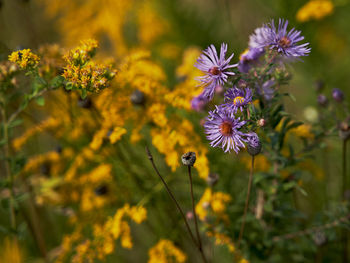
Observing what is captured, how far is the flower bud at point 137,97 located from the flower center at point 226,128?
450mm

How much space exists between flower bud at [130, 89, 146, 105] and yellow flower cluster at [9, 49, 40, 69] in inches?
14.4

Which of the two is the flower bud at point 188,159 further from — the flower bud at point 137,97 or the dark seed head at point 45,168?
the dark seed head at point 45,168

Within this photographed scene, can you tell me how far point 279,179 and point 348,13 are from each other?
64.4 inches

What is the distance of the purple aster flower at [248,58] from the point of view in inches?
34.9

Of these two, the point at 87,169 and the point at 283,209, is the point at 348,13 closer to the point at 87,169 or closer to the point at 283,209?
the point at 283,209

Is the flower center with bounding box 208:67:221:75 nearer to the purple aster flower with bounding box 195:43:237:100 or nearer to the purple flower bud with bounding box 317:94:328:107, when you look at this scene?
the purple aster flower with bounding box 195:43:237:100

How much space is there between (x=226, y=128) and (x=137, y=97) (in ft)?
1.52

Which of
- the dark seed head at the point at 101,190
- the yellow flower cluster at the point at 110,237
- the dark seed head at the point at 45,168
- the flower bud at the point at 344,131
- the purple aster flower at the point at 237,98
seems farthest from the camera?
the dark seed head at the point at 45,168

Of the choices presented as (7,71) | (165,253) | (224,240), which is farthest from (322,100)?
(7,71)

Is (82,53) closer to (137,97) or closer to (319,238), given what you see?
(137,97)

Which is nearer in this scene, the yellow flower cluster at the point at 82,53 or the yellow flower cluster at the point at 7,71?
the yellow flower cluster at the point at 82,53

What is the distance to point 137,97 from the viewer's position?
45.1 inches

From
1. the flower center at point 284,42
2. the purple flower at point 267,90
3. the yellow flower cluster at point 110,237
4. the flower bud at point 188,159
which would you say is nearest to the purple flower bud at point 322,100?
the purple flower at point 267,90

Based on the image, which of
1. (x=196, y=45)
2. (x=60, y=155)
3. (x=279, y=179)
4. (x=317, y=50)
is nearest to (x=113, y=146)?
(x=60, y=155)
